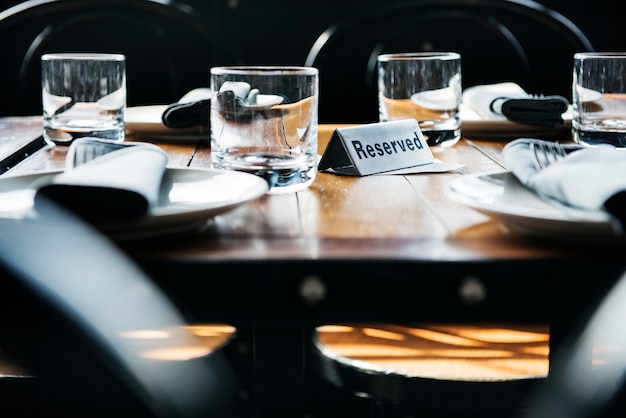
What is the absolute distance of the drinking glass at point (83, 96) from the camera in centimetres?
90

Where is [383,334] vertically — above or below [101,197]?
below

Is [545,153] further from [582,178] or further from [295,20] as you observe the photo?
[295,20]

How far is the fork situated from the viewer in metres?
0.62

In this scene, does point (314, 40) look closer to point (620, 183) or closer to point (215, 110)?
point (215, 110)

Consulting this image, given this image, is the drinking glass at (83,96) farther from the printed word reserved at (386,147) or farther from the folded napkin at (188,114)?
the printed word reserved at (386,147)

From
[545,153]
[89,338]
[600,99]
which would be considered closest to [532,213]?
[545,153]

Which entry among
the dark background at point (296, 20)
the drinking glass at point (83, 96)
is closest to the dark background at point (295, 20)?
the dark background at point (296, 20)

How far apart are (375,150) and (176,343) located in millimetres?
301

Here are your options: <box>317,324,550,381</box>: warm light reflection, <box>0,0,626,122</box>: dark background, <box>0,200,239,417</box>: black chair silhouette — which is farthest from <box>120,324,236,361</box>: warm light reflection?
<box>0,0,626,122</box>: dark background

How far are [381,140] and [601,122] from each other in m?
0.23

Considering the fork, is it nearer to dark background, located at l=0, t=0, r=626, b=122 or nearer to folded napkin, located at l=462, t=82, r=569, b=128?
folded napkin, located at l=462, t=82, r=569, b=128

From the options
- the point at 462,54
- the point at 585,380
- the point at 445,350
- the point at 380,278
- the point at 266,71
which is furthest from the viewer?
the point at 462,54

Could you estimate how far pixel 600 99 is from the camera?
Result: 2.80 ft

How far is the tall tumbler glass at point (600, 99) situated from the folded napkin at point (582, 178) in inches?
9.5
